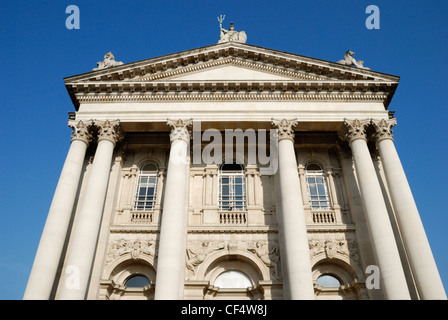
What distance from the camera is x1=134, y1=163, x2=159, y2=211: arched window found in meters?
19.1

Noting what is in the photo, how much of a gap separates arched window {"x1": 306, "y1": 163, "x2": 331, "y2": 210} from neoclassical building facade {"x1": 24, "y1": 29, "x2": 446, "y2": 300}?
75mm

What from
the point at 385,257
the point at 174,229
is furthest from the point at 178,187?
the point at 385,257

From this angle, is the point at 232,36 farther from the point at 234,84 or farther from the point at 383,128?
the point at 383,128

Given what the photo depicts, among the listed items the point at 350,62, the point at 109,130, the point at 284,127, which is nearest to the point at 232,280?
the point at 284,127

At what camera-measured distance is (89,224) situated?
1568 centimetres

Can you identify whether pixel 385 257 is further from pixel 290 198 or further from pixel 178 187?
pixel 178 187

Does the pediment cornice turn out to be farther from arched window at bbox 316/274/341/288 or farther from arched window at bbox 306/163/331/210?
arched window at bbox 316/274/341/288

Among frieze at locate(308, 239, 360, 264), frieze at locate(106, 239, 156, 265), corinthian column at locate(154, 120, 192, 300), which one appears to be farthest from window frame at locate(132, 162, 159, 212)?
frieze at locate(308, 239, 360, 264)

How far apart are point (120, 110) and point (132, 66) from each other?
97.1 inches

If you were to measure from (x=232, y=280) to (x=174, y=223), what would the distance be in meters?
4.01

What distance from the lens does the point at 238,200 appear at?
1900cm

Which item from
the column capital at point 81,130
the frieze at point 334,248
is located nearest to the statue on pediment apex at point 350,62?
the frieze at point 334,248

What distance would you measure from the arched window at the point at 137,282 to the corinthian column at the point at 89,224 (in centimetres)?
252

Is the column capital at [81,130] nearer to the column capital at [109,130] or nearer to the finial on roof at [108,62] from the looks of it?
the column capital at [109,130]
